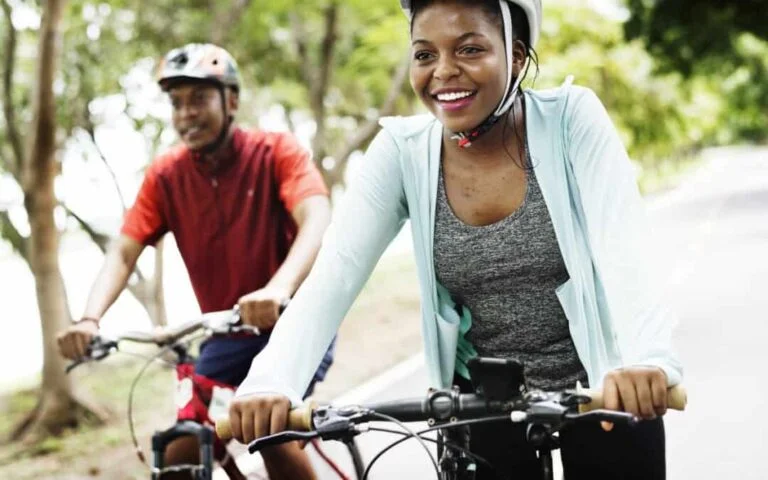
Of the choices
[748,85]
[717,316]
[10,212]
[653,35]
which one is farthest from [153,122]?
[748,85]

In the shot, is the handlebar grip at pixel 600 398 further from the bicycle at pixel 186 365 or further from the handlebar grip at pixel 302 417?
the bicycle at pixel 186 365

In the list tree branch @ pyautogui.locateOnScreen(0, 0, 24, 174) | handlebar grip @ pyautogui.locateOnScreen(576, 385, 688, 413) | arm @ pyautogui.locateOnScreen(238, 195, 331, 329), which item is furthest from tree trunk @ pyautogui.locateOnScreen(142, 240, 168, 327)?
handlebar grip @ pyautogui.locateOnScreen(576, 385, 688, 413)

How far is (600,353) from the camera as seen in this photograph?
2.42m

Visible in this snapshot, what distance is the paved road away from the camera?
5945mm

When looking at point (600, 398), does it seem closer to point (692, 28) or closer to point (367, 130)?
point (367, 130)

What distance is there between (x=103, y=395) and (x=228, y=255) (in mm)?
5907

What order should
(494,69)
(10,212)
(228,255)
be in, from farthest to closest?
(10,212)
(228,255)
(494,69)

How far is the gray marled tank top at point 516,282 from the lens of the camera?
95.7 inches

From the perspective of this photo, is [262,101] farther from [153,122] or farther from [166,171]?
[166,171]

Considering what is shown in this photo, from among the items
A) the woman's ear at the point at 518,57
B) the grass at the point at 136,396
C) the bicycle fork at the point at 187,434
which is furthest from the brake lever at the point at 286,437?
the grass at the point at 136,396

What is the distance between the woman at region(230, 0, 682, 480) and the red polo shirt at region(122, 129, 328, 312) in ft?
4.20

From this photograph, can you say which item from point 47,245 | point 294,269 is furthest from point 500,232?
point 47,245

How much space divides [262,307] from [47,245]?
4.74 meters

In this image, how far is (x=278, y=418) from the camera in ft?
6.79
